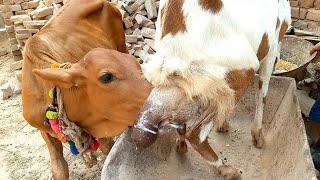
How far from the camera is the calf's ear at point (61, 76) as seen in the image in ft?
8.19

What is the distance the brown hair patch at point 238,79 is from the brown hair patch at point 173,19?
14.2 inches

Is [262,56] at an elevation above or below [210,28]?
below

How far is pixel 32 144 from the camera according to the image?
4.26 m

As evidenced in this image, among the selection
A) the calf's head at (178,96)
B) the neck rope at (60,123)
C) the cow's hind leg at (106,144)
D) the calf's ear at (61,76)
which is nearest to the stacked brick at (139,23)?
the cow's hind leg at (106,144)

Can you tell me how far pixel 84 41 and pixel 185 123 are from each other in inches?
58.4

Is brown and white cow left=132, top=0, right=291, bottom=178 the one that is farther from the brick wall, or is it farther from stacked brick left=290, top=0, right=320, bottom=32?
the brick wall

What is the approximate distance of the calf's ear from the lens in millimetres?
2496

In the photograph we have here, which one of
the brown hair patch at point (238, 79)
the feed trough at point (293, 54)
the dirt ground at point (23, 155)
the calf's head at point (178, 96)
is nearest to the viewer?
the calf's head at point (178, 96)

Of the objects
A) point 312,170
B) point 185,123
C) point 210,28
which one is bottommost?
point 312,170

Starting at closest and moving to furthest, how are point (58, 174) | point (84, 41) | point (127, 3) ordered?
1. point (58, 174)
2. point (84, 41)
3. point (127, 3)

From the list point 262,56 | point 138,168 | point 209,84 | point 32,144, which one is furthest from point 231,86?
point 32,144

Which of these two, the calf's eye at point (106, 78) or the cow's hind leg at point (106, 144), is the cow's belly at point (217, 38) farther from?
the cow's hind leg at point (106, 144)

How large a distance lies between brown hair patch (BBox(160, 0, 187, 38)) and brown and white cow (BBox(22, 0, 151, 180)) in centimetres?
37

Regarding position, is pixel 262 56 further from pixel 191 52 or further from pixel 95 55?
pixel 95 55
